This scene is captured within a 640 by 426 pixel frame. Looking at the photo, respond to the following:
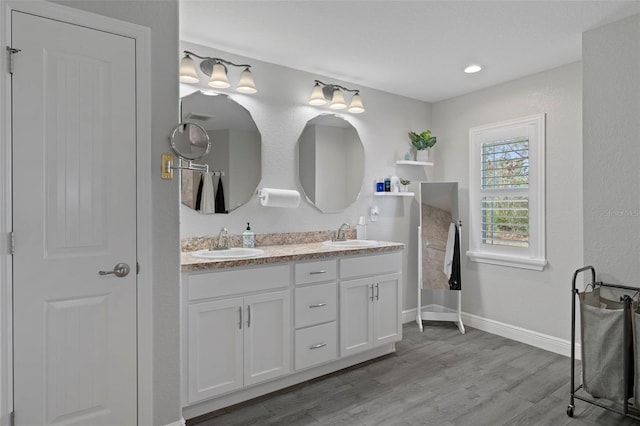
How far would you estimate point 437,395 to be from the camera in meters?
2.56

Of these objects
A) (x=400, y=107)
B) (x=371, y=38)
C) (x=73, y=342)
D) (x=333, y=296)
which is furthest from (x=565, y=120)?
(x=73, y=342)

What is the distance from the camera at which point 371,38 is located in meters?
2.75

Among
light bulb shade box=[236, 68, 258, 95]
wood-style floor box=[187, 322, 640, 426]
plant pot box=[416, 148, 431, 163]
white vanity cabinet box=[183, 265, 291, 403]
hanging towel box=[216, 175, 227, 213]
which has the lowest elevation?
wood-style floor box=[187, 322, 640, 426]

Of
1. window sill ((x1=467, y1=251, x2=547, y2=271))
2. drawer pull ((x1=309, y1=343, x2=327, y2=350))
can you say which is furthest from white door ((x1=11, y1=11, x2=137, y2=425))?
window sill ((x1=467, y1=251, x2=547, y2=271))

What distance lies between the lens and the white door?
167cm

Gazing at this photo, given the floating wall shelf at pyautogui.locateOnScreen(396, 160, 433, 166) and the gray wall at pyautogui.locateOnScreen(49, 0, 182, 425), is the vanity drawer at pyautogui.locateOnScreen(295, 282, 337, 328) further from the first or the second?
the floating wall shelf at pyautogui.locateOnScreen(396, 160, 433, 166)

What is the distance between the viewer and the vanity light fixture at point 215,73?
8.77ft

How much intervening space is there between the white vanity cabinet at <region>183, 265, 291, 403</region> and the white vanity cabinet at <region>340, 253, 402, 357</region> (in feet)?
1.70

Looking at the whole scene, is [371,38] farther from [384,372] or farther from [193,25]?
[384,372]

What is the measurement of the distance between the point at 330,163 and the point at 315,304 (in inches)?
55.7

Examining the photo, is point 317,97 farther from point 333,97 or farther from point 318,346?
point 318,346

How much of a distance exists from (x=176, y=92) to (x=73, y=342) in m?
1.37

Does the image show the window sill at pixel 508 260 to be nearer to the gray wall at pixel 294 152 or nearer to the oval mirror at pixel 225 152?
the gray wall at pixel 294 152

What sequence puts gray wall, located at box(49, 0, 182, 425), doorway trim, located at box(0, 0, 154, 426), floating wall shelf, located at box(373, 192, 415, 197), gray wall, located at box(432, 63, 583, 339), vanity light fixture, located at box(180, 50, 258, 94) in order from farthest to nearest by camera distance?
floating wall shelf, located at box(373, 192, 415, 197), gray wall, located at box(432, 63, 583, 339), vanity light fixture, located at box(180, 50, 258, 94), gray wall, located at box(49, 0, 182, 425), doorway trim, located at box(0, 0, 154, 426)
